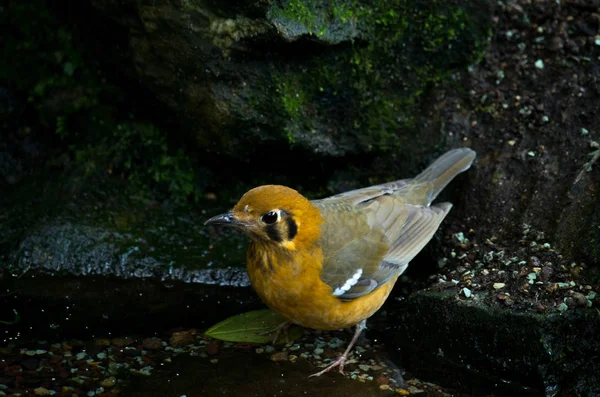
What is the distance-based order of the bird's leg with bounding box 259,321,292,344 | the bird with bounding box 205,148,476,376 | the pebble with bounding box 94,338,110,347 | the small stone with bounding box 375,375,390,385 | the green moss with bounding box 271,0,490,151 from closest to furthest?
the bird with bounding box 205,148,476,376, the small stone with bounding box 375,375,390,385, the pebble with bounding box 94,338,110,347, the bird's leg with bounding box 259,321,292,344, the green moss with bounding box 271,0,490,151

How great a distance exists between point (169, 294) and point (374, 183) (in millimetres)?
1922

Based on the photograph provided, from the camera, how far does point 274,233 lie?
4.74m

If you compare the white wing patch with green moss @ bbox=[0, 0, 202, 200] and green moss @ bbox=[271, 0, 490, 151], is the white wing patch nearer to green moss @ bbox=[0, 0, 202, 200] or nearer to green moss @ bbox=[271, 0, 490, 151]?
green moss @ bbox=[271, 0, 490, 151]

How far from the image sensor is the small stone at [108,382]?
467 centimetres

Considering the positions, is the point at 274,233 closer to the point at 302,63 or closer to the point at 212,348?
the point at 212,348

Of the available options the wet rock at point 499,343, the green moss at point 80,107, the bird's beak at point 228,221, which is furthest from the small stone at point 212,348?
the green moss at point 80,107

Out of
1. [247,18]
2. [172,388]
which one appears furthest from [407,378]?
[247,18]

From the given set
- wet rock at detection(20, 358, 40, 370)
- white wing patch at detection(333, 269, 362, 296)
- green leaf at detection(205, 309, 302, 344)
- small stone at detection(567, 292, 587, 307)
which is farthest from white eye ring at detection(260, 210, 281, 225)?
small stone at detection(567, 292, 587, 307)

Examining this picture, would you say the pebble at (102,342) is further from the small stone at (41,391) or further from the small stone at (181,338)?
the small stone at (41,391)

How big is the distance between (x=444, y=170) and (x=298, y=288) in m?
1.68

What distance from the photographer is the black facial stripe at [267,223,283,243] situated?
471 centimetres

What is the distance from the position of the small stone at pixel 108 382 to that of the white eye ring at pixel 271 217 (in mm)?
1375

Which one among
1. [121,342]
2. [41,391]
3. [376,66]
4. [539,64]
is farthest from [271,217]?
[539,64]

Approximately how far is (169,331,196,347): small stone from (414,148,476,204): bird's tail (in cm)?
206
